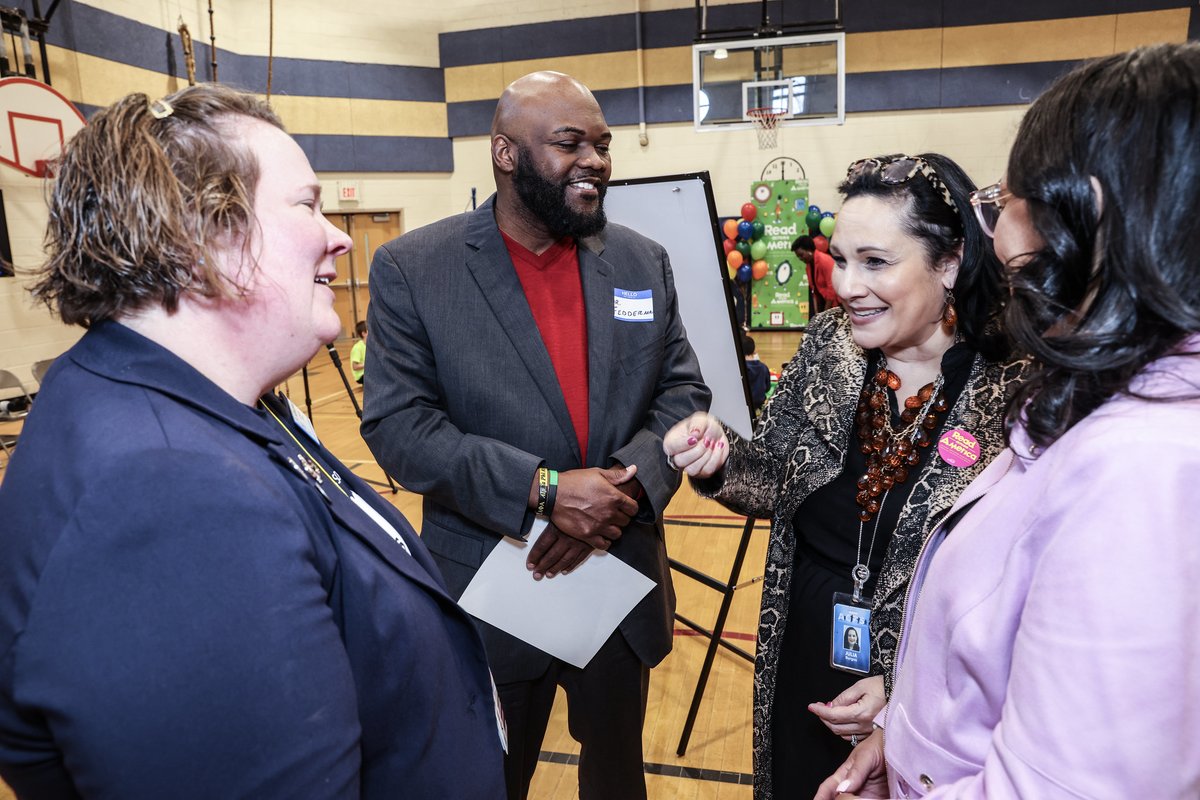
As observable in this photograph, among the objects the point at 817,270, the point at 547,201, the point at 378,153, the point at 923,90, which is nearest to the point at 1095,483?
the point at 547,201

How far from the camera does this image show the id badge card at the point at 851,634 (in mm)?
1535

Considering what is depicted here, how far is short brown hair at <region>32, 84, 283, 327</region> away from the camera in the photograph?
80cm

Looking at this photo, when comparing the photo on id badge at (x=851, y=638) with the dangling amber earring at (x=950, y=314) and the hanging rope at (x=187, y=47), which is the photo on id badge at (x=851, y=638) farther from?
the hanging rope at (x=187, y=47)

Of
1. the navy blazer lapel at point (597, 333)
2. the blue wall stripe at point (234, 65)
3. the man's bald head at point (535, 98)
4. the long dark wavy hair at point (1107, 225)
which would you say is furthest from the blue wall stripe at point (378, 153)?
the long dark wavy hair at point (1107, 225)

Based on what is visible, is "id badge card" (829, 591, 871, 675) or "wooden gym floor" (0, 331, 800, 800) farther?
"wooden gym floor" (0, 331, 800, 800)

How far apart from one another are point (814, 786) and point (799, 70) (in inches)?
344

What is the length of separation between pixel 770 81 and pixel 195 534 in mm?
9620

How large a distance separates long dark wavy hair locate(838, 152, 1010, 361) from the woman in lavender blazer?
73 cm

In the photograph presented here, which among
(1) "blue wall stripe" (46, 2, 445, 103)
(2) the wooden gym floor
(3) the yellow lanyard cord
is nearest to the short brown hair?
(3) the yellow lanyard cord

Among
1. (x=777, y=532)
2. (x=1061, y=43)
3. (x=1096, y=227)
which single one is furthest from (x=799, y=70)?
(x=1096, y=227)

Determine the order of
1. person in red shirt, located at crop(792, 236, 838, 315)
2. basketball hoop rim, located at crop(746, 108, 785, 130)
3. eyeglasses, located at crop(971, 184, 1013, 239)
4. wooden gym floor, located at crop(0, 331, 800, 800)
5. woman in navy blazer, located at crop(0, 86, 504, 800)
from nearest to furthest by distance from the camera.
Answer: woman in navy blazer, located at crop(0, 86, 504, 800) < eyeglasses, located at crop(971, 184, 1013, 239) < wooden gym floor, located at crop(0, 331, 800, 800) < person in red shirt, located at crop(792, 236, 838, 315) < basketball hoop rim, located at crop(746, 108, 785, 130)

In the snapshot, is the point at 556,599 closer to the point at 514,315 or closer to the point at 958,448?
the point at 514,315

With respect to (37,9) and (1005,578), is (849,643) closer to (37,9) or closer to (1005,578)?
(1005,578)

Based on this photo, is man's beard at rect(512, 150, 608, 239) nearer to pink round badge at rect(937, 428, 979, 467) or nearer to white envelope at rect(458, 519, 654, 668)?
white envelope at rect(458, 519, 654, 668)
